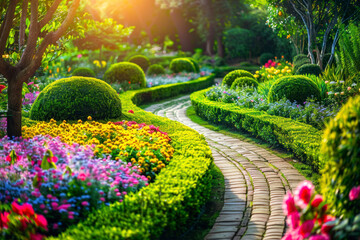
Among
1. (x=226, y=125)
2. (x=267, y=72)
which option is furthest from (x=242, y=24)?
(x=226, y=125)

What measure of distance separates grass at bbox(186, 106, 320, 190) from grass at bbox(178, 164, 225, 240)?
134 cm

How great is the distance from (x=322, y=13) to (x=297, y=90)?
19.6 ft

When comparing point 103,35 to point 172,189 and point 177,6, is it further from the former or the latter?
point 172,189

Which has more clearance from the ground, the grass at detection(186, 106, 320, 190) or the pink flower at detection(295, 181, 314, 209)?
the pink flower at detection(295, 181, 314, 209)

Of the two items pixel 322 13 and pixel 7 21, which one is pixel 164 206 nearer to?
pixel 7 21

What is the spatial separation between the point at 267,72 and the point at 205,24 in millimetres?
19565

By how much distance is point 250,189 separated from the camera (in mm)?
5344

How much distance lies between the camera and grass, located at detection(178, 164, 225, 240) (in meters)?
4.12

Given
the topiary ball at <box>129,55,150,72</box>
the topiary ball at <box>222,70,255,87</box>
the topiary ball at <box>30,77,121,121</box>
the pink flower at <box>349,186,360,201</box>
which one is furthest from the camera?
the topiary ball at <box>129,55,150,72</box>

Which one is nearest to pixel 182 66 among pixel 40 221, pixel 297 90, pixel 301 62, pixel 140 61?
pixel 140 61

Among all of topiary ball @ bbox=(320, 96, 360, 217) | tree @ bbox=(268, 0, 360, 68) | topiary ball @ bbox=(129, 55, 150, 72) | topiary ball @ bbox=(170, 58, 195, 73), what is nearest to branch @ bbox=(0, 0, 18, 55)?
topiary ball @ bbox=(320, 96, 360, 217)

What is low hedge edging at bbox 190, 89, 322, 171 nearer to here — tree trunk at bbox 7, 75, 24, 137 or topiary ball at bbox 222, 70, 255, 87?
topiary ball at bbox 222, 70, 255, 87

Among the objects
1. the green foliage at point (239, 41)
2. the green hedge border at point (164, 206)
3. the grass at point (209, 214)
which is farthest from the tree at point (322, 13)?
the green foliage at point (239, 41)

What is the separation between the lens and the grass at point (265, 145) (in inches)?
228
